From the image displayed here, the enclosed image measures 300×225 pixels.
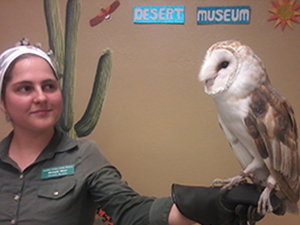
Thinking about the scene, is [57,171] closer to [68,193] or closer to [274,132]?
[68,193]

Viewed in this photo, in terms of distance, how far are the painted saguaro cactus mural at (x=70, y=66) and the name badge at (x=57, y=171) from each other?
674mm

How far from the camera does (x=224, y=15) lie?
1.33m

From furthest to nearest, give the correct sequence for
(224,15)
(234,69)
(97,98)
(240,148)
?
(97,98) < (224,15) < (240,148) < (234,69)

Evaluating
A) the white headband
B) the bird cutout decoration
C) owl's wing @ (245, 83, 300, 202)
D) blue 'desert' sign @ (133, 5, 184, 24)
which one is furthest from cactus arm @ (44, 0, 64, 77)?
owl's wing @ (245, 83, 300, 202)

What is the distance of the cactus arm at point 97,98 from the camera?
1439mm

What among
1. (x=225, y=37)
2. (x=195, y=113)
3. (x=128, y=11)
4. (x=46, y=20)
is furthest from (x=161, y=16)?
(x=46, y=20)

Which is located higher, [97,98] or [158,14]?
[158,14]

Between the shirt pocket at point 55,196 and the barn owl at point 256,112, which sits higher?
the barn owl at point 256,112

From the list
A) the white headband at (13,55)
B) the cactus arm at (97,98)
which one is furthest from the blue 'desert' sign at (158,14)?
the white headband at (13,55)

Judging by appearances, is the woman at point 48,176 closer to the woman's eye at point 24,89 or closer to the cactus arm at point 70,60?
the woman's eye at point 24,89

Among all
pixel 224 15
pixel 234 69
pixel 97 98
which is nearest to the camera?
pixel 234 69

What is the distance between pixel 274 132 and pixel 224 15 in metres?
0.88

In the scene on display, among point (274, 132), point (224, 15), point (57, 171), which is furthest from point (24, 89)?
point (224, 15)

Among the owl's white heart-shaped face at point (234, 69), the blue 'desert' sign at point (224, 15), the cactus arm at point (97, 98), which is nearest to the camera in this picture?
the owl's white heart-shaped face at point (234, 69)
